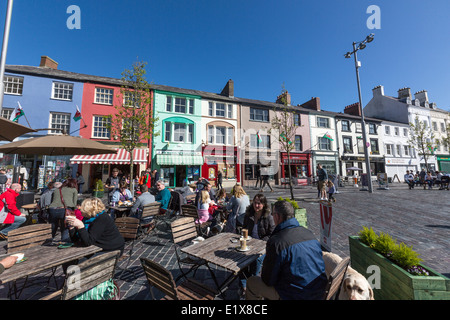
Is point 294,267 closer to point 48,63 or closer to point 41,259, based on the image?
point 41,259

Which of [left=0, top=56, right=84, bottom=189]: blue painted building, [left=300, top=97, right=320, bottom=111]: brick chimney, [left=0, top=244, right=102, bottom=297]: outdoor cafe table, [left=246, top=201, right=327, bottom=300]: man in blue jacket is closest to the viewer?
[left=246, top=201, right=327, bottom=300]: man in blue jacket

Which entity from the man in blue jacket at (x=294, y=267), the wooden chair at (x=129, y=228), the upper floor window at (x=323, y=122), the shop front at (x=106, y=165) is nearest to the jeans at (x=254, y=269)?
the man in blue jacket at (x=294, y=267)

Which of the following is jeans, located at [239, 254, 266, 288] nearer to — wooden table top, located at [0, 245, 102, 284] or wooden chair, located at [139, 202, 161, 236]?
wooden table top, located at [0, 245, 102, 284]

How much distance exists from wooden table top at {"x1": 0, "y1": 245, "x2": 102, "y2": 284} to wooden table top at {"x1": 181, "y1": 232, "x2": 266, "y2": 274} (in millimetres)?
1507

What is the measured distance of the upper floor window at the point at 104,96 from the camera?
1692cm

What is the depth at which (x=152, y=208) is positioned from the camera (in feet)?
18.0

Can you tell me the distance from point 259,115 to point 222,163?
25.6ft

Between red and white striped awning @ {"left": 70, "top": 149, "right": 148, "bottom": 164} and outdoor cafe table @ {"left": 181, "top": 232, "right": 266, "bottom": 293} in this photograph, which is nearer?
outdoor cafe table @ {"left": 181, "top": 232, "right": 266, "bottom": 293}

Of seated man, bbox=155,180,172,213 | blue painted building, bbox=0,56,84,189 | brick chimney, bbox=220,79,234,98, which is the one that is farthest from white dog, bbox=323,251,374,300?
brick chimney, bbox=220,79,234,98

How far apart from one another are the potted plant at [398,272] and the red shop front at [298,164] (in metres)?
20.8

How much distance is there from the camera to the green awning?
693 inches

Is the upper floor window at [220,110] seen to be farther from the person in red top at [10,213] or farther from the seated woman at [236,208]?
the person in red top at [10,213]

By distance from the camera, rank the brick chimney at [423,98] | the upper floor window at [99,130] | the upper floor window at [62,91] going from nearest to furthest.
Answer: the upper floor window at [62,91], the upper floor window at [99,130], the brick chimney at [423,98]

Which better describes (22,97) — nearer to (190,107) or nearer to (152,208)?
(190,107)
